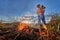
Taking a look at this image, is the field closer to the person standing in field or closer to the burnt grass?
the burnt grass

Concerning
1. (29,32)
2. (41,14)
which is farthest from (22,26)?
(41,14)

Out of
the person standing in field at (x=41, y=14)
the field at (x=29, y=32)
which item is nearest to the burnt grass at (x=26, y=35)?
the field at (x=29, y=32)

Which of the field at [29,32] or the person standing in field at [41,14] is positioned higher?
the person standing in field at [41,14]

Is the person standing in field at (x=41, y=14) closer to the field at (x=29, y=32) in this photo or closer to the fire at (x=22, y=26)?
the field at (x=29, y=32)

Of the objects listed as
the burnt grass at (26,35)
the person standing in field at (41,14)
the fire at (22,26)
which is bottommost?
the burnt grass at (26,35)

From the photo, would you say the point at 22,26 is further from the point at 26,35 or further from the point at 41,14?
the point at 41,14

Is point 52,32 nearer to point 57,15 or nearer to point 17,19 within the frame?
point 57,15

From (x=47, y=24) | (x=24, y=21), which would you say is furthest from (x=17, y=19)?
(x=47, y=24)

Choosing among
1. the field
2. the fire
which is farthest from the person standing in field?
the fire

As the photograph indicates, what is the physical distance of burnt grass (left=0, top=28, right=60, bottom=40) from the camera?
5133mm

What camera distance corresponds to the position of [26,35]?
17.0ft

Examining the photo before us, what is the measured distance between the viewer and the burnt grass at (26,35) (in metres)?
5.13

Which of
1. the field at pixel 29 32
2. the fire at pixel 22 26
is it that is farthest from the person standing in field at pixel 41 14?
the fire at pixel 22 26

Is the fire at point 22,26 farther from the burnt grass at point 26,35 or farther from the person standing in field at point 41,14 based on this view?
the person standing in field at point 41,14
